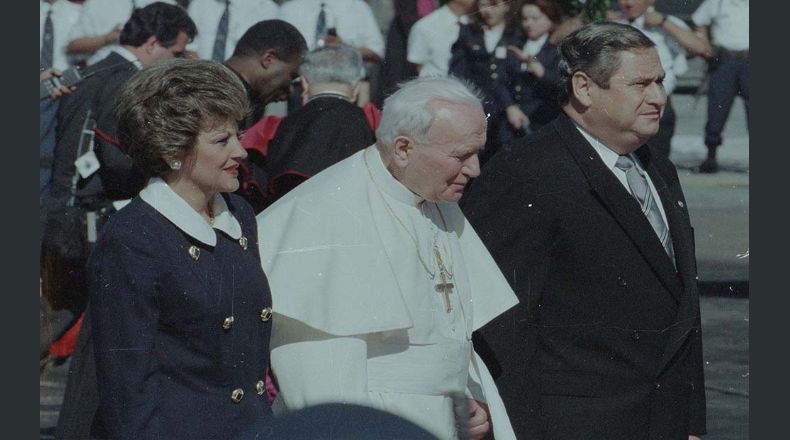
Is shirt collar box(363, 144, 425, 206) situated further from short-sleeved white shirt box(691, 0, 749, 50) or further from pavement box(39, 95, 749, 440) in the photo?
short-sleeved white shirt box(691, 0, 749, 50)

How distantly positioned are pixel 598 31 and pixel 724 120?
3254 millimetres

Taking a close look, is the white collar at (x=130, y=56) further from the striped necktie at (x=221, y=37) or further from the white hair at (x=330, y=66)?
the striped necktie at (x=221, y=37)

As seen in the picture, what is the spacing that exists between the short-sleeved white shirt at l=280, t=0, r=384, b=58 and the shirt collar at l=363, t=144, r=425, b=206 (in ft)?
11.1

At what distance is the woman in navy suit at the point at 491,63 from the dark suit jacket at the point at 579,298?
6.20 feet

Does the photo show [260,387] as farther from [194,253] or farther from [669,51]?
[669,51]

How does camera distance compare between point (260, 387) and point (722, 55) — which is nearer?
point (260, 387)

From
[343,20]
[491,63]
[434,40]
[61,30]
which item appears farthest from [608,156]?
[61,30]

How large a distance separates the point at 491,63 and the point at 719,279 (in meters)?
1.37

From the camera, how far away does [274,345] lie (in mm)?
4602

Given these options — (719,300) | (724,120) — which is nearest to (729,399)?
(719,300)

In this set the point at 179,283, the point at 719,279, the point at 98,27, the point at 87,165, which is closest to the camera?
the point at 179,283

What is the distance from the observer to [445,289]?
4.75m

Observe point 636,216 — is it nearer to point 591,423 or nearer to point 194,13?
point 591,423

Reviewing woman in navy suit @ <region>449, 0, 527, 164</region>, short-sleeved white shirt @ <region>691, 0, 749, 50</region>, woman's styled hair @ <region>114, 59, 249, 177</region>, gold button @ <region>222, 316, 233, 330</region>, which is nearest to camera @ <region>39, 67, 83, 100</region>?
woman in navy suit @ <region>449, 0, 527, 164</region>
